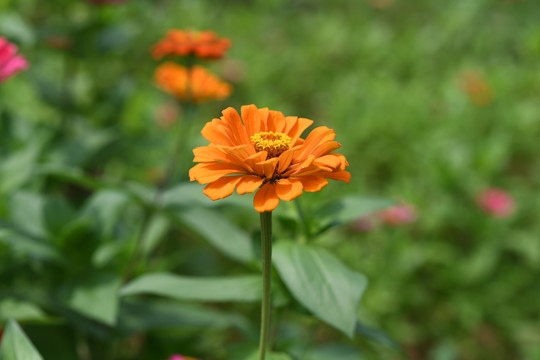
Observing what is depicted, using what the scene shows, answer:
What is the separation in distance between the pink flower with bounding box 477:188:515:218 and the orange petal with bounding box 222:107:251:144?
1746 mm

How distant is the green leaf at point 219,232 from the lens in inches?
42.1

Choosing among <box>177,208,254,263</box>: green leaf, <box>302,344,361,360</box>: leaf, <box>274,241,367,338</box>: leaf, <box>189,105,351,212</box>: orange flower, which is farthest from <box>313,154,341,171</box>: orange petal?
<box>302,344,361,360</box>: leaf

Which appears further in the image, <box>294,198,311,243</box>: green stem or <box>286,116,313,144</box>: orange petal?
<box>294,198,311,243</box>: green stem

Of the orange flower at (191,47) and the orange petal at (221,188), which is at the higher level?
the orange flower at (191,47)

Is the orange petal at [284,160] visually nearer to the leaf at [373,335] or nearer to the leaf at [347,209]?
the leaf at [347,209]

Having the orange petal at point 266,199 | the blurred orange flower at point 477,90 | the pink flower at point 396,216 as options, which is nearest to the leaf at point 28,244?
the orange petal at point 266,199

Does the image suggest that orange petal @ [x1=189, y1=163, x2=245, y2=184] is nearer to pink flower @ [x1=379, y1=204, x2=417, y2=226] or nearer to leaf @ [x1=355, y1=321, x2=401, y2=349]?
leaf @ [x1=355, y1=321, x2=401, y2=349]

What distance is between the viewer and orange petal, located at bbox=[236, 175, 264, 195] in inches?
23.0

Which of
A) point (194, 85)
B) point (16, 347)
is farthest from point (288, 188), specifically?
point (194, 85)

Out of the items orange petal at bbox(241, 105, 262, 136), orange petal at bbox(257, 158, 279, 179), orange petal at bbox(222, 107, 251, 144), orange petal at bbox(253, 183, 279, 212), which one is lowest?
orange petal at bbox(253, 183, 279, 212)

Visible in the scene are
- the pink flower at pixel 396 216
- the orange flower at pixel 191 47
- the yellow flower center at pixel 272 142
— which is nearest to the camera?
the yellow flower center at pixel 272 142

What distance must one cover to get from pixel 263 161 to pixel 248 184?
0.04 m

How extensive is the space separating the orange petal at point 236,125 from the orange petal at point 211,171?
0.06 m

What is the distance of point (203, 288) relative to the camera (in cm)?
90
